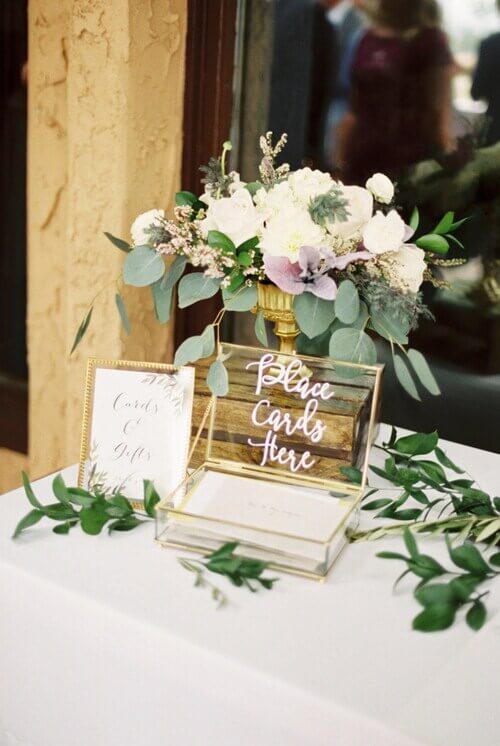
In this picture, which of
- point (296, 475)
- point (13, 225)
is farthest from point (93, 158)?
point (296, 475)

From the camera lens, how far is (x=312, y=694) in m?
0.78

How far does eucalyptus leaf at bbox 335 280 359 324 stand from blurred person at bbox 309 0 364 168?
73 centimetres

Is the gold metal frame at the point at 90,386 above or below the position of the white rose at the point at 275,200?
below

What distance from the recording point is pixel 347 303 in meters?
1.10

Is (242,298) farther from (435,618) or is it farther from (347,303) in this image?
(435,618)

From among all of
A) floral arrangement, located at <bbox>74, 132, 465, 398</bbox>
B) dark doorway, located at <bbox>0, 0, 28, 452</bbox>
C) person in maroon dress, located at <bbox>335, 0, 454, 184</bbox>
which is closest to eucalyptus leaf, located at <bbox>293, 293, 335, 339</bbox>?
floral arrangement, located at <bbox>74, 132, 465, 398</bbox>

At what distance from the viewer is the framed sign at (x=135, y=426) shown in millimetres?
1128

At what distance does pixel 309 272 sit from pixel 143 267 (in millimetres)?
252

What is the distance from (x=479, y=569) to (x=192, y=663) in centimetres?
33

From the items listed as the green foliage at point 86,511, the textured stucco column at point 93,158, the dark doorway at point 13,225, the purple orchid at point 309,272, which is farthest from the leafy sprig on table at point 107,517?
the dark doorway at point 13,225

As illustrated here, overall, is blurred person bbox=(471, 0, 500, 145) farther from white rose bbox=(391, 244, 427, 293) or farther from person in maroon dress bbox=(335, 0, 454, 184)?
white rose bbox=(391, 244, 427, 293)

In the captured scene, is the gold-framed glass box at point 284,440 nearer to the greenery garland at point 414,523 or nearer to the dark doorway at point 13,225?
the greenery garland at point 414,523

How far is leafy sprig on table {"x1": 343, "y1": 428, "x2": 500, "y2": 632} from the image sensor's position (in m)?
0.88

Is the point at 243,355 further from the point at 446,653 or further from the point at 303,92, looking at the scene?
the point at 303,92
